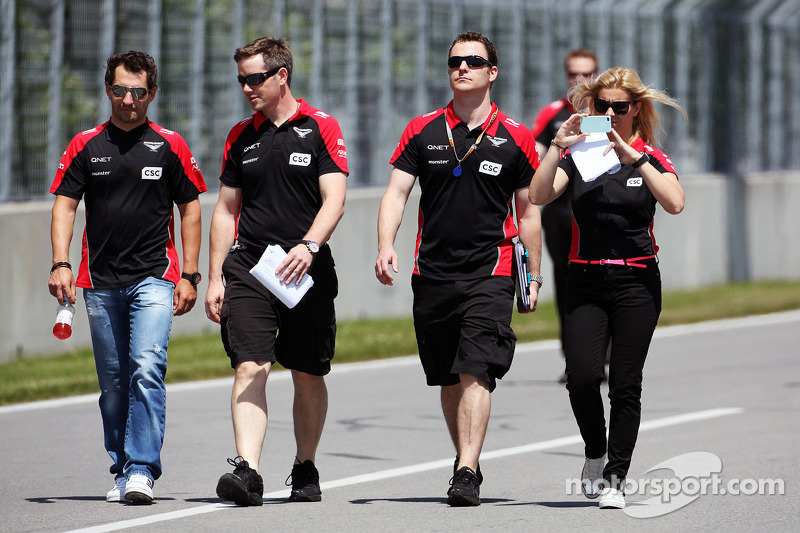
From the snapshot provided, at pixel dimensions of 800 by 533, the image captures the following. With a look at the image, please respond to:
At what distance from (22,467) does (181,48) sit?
21.9ft

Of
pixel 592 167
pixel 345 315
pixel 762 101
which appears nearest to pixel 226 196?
pixel 592 167

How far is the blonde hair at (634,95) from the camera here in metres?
6.57

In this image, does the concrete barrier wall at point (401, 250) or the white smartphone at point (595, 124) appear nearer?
the white smartphone at point (595, 124)

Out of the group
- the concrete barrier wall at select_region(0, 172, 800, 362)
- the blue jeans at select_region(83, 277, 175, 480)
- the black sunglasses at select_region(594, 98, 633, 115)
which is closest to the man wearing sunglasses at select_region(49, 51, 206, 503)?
the blue jeans at select_region(83, 277, 175, 480)

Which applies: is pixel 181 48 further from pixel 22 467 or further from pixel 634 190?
pixel 634 190

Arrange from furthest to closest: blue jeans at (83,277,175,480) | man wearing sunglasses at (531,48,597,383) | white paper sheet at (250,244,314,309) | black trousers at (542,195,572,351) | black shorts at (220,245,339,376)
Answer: black trousers at (542,195,572,351)
man wearing sunglasses at (531,48,597,383)
blue jeans at (83,277,175,480)
black shorts at (220,245,339,376)
white paper sheet at (250,244,314,309)

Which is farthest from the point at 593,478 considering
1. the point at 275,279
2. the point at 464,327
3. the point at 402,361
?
the point at 402,361

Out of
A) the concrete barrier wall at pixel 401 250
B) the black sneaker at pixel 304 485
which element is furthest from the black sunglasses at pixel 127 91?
the concrete barrier wall at pixel 401 250

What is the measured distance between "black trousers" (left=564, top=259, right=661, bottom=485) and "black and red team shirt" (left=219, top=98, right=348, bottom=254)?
1276mm

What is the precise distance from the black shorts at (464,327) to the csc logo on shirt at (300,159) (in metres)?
0.74

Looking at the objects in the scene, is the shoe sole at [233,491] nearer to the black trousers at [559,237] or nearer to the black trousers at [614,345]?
the black trousers at [614,345]

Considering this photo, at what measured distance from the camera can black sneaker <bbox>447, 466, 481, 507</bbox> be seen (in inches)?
263

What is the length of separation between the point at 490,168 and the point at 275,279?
1.11 m

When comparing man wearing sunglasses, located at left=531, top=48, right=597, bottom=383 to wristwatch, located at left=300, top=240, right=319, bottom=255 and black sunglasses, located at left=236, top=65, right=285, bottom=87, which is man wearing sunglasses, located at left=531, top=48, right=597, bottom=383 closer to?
black sunglasses, located at left=236, top=65, right=285, bottom=87
